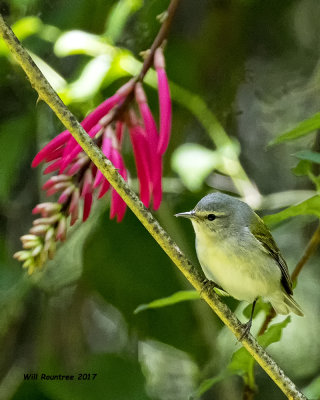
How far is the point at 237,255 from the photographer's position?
1122mm

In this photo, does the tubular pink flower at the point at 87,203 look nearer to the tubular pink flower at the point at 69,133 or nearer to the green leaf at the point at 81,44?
the tubular pink flower at the point at 69,133

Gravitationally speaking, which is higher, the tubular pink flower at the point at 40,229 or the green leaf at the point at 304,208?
the tubular pink flower at the point at 40,229

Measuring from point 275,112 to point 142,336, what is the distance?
2.75 ft

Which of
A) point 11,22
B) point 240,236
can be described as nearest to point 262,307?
point 240,236

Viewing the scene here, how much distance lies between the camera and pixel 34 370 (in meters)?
1.43

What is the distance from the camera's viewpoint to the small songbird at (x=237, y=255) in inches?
43.8

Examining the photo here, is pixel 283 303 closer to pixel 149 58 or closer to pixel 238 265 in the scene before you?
pixel 238 265

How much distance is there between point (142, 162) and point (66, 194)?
136 millimetres

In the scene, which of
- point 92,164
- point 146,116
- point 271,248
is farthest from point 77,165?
point 271,248

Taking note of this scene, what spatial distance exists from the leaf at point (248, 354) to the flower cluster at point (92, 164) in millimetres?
272

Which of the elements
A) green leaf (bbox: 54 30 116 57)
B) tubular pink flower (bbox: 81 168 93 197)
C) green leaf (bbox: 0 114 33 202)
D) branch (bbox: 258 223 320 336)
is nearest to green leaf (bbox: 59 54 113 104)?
green leaf (bbox: 54 30 116 57)

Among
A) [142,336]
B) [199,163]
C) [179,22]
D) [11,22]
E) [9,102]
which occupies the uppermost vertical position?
[11,22]

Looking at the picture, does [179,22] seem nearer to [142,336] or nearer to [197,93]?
[197,93]

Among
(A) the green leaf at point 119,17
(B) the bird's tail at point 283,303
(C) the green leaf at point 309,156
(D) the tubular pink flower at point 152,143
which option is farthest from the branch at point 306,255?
(A) the green leaf at point 119,17
